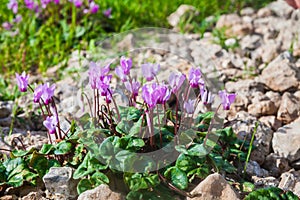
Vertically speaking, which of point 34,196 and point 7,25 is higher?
point 7,25

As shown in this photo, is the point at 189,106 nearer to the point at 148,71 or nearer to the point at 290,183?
the point at 148,71

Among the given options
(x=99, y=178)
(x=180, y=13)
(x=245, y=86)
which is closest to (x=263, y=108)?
(x=245, y=86)

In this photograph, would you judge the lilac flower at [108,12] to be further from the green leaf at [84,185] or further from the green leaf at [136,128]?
the green leaf at [84,185]

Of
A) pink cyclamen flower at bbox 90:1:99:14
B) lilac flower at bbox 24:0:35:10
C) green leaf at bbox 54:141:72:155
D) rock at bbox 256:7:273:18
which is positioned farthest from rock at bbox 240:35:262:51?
green leaf at bbox 54:141:72:155

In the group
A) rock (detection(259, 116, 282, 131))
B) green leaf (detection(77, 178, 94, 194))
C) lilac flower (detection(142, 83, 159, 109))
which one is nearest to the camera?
lilac flower (detection(142, 83, 159, 109))

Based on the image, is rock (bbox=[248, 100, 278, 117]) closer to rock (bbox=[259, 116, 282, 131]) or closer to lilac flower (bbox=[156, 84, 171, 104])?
rock (bbox=[259, 116, 282, 131])

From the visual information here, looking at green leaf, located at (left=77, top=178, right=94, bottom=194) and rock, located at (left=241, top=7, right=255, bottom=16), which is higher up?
rock, located at (left=241, top=7, right=255, bottom=16)
